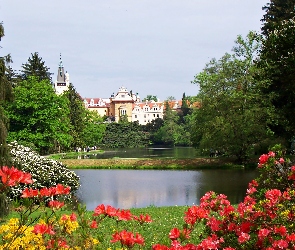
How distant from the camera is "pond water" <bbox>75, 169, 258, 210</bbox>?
47.2ft

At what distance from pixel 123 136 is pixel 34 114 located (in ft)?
135

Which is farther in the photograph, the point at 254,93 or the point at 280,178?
the point at 254,93

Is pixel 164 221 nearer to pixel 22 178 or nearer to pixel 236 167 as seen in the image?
pixel 22 178

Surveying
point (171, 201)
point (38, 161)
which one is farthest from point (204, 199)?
point (38, 161)

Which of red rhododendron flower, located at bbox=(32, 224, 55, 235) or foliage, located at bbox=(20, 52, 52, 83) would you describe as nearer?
red rhododendron flower, located at bbox=(32, 224, 55, 235)

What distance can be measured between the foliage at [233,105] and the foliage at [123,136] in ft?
141

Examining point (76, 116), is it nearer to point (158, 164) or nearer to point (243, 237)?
point (158, 164)

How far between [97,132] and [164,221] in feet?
146

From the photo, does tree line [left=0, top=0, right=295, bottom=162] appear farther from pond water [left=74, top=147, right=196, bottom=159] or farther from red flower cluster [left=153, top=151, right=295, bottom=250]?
red flower cluster [left=153, top=151, right=295, bottom=250]

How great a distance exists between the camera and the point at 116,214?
2.62 metres

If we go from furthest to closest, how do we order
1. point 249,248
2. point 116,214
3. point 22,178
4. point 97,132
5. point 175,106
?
point 175,106 → point 97,132 → point 249,248 → point 116,214 → point 22,178

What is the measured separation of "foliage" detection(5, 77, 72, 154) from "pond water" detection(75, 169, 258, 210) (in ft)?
29.1

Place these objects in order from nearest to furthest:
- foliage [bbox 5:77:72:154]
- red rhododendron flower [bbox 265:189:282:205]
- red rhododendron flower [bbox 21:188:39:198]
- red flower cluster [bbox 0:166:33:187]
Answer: red flower cluster [bbox 0:166:33:187] < red rhododendron flower [bbox 21:188:39:198] < red rhododendron flower [bbox 265:189:282:205] < foliage [bbox 5:77:72:154]

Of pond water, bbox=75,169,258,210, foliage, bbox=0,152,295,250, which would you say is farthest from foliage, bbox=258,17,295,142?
foliage, bbox=0,152,295,250
